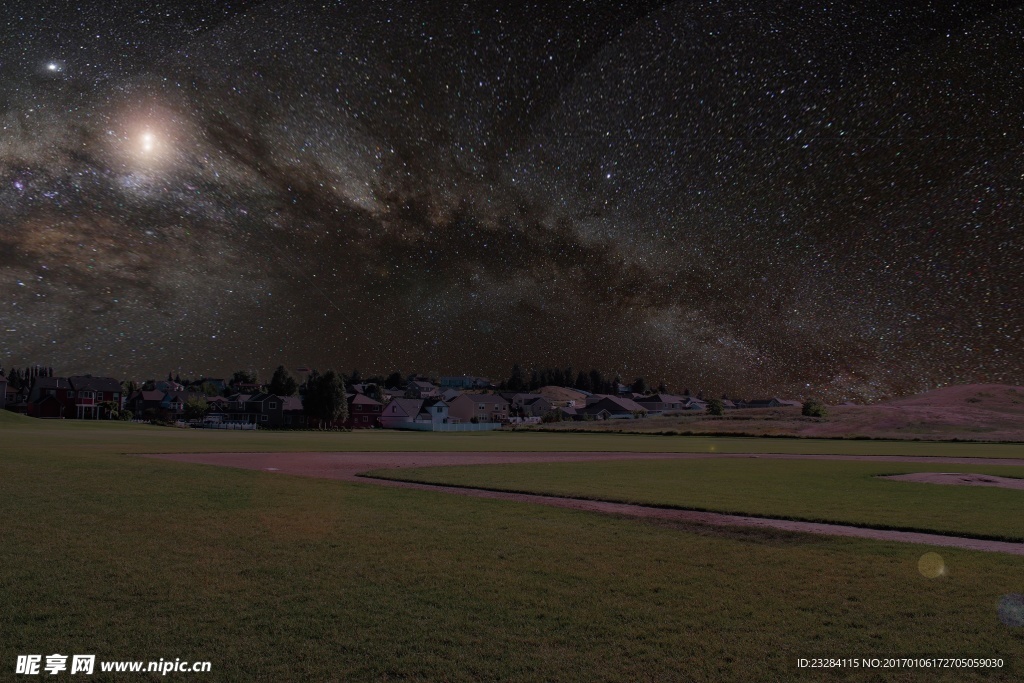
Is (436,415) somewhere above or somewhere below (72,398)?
below

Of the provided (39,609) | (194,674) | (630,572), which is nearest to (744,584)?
(630,572)

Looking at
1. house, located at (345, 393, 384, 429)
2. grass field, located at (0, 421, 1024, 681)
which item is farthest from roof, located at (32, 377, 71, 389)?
grass field, located at (0, 421, 1024, 681)

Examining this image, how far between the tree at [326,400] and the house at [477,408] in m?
43.9

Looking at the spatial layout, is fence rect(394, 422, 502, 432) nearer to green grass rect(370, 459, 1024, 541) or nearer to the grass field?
green grass rect(370, 459, 1024, 541)

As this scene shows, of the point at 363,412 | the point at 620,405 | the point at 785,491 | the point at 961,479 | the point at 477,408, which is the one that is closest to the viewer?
the point at 785,491

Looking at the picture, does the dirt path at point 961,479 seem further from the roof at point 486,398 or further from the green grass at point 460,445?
the roof at point 486,398

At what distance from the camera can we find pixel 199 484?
75.8ft

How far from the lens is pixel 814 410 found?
120 meters

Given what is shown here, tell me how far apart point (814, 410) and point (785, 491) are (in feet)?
352

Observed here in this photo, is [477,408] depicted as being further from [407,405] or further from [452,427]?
[452,427]

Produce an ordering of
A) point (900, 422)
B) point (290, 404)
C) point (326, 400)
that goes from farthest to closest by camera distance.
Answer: point (290, 404) < point (326, 400) < point (900, 422)

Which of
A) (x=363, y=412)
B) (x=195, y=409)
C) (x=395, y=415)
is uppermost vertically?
(x=363, y=412)

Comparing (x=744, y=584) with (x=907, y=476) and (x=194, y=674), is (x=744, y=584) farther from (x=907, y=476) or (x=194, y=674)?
(x=907, y=476)

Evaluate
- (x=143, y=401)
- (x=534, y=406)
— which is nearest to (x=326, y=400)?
(x=143, y=401)
